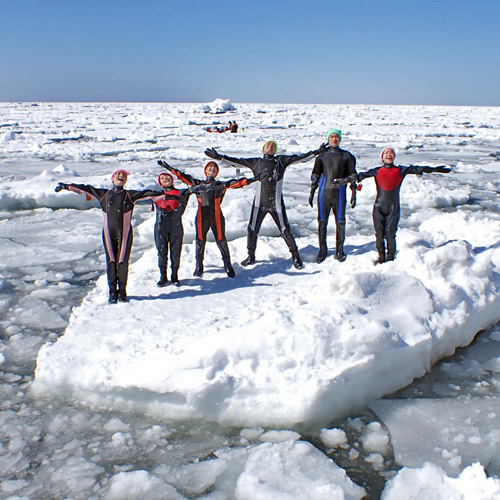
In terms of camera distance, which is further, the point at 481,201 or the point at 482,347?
the point at 481,201

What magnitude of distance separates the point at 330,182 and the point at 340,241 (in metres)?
0.57

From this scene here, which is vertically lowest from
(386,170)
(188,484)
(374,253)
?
(188,484)

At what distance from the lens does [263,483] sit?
2.11 metres

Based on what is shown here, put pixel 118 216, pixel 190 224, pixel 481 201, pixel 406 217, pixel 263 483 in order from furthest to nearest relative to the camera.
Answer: pixel 481 201
pixel 406 217
pixel 190 224
pixel 118 216
pixel 263 483

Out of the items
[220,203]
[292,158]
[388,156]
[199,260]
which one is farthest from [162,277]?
[388,156]

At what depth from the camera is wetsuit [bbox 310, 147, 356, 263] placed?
15.2 feet

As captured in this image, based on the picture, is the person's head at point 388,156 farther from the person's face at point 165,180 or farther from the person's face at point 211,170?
the person's face at point 165,180

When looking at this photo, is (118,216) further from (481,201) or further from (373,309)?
(481,201)

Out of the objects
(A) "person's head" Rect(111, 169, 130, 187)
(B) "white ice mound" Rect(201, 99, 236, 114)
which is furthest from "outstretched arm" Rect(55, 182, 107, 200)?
(B) "white ice mound" Rect(201, 99, 236, 114)

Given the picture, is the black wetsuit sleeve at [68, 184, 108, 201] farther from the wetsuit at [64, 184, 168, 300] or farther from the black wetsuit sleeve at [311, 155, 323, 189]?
the black wetsuit sleeve at [311, 155, 323, 189]

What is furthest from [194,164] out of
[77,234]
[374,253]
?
[374,253]

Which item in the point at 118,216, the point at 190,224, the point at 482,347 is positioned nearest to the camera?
the point at 482,347

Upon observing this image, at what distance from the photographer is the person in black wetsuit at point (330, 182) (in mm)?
4625

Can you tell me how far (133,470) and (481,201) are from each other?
7592 millimetres
